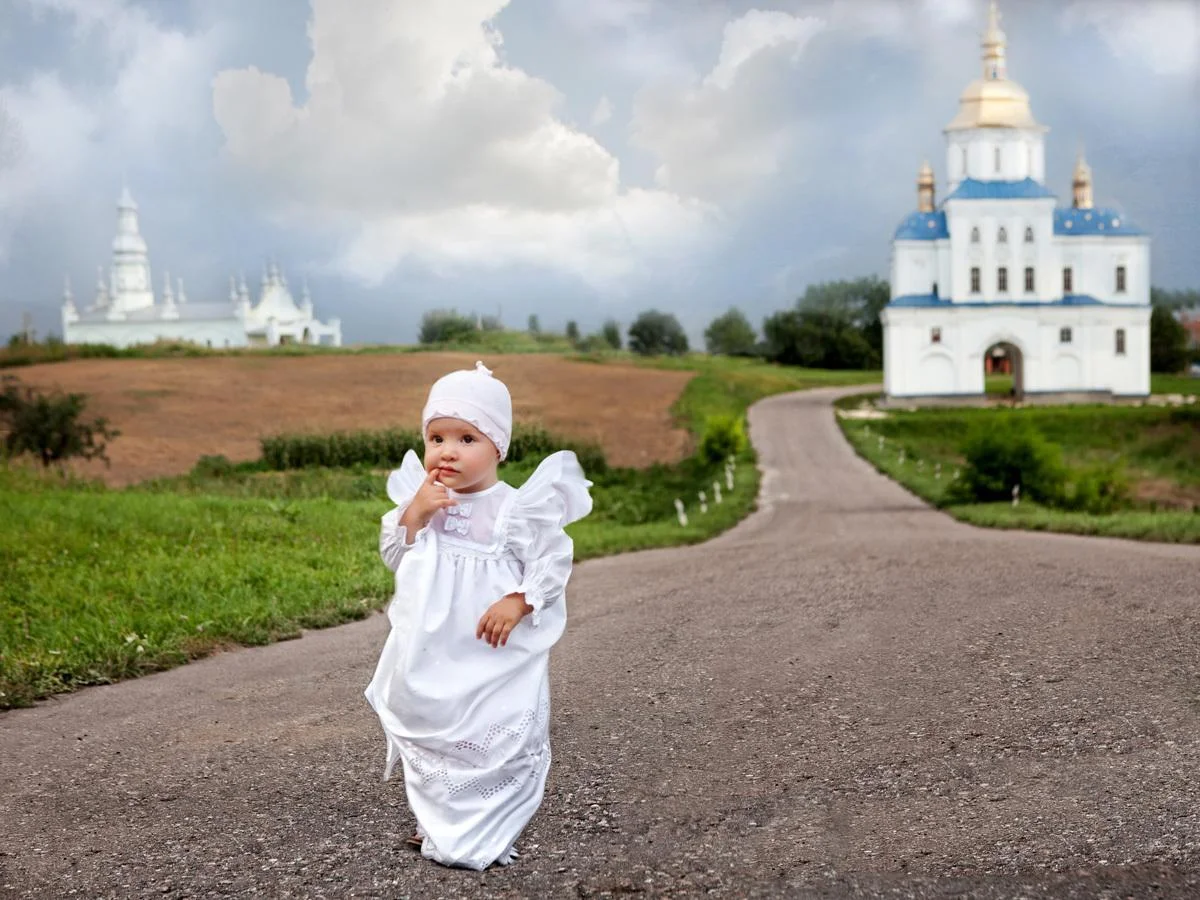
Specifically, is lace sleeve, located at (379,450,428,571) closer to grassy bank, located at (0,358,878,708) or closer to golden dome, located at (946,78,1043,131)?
grassy bank, located at (0,358,878,708)

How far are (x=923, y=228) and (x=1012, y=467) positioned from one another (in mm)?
25337

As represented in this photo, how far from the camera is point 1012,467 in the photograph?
58.7 ft

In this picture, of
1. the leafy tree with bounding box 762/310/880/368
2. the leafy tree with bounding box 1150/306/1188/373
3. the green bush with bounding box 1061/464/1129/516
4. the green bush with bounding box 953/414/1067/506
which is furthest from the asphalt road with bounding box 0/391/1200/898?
the leafy tree with bounding box 1150/306/1188/373

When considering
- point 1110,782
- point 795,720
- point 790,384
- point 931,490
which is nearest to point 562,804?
point 795,720

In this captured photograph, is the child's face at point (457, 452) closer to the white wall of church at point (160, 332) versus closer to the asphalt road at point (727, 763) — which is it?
the asphalt road at point (727, 763)

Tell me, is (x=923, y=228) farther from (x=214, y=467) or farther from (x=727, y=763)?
(x=727, y=763)

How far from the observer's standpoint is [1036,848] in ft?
12.0

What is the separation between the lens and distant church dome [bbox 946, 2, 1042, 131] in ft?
137

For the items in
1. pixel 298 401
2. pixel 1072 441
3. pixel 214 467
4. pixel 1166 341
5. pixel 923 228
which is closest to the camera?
pixel 214 467

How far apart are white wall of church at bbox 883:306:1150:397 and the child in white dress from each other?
3702 centimetres

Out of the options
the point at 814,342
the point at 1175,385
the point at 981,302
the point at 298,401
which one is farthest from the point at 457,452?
the point at 814,342

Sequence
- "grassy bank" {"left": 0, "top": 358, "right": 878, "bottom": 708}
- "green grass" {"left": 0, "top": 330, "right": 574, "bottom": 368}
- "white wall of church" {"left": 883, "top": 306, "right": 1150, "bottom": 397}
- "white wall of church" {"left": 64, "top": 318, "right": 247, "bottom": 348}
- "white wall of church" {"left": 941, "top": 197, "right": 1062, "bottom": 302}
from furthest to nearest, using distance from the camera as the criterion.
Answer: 1. "white wall of church" {"left": 941, "top": 197, "right": 1062, "bottom": 302}
2. "white wall of church" {"left": 883, "top": 306, "right": 1150, "bottom": 397}
3. "white wall of church" {"left": 64, "top": 318, "right": 247, "bottom": 348}
4. "green grass" {"left": 0, "top": 330, "right": 574, "bottom": 368}
5. "grassy bank" {"left": 0, "top": 358, "right": 878, "bottom": 708}

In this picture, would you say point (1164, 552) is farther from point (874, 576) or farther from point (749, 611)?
point (749, 611)

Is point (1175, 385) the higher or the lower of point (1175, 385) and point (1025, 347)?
the lower
